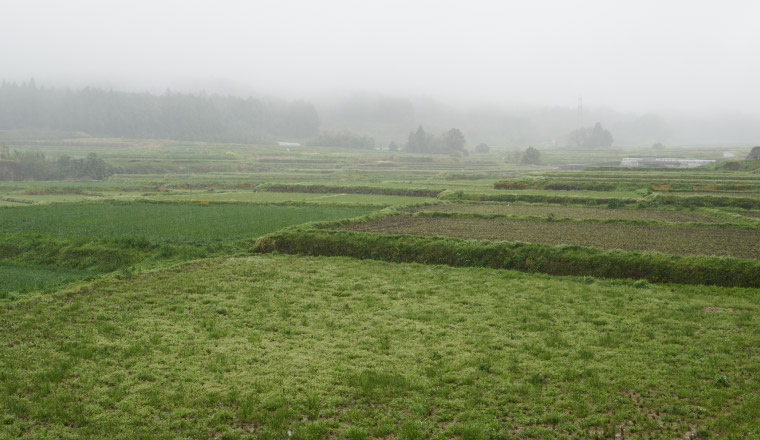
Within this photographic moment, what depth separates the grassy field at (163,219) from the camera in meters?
30.1

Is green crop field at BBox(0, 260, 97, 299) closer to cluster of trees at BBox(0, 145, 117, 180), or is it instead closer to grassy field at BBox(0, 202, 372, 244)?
grassy field at BBox(0, 202, 372, 244)

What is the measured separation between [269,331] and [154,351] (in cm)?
316

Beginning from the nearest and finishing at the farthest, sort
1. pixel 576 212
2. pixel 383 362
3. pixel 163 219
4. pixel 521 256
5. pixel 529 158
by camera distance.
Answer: pixel 383 362
pixel 521 256
pixel 163 219
pixel 576 212
pixel 529 158

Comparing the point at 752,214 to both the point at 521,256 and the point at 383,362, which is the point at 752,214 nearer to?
the point at 521,256

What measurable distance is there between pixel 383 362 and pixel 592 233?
1965 cm

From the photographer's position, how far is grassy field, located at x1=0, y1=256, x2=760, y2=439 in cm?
986

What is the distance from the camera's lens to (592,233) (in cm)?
2791

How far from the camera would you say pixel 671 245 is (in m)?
24.3

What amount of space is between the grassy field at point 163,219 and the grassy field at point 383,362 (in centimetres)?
1151

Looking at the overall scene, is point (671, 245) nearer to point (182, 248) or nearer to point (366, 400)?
point (366, 400)

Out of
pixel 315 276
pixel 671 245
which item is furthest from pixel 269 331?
pixel 671 245

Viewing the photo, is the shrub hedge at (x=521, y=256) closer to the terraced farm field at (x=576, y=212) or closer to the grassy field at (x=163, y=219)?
the grassy field at (x=163, y=219)

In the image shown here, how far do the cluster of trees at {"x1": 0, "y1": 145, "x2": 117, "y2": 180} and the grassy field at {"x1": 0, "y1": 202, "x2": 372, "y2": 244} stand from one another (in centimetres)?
5345

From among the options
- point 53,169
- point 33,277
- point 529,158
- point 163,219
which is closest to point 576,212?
point 163,219
